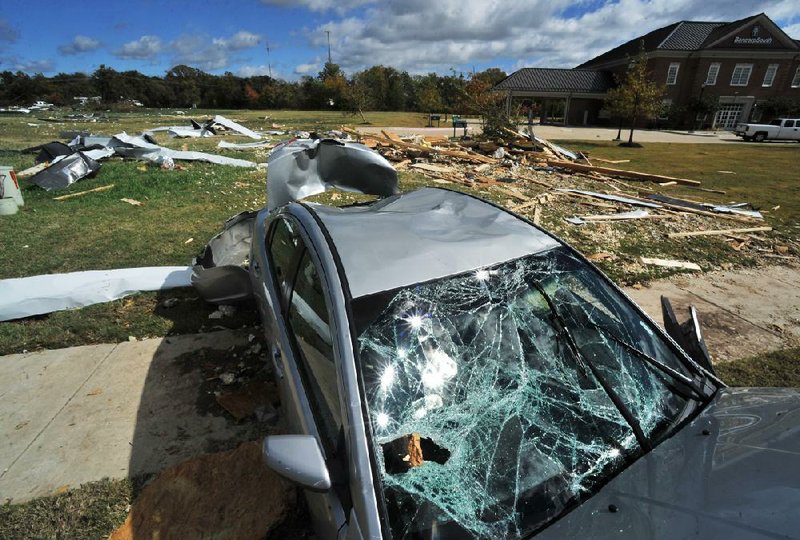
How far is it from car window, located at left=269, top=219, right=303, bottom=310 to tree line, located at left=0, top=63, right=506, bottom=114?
180ft

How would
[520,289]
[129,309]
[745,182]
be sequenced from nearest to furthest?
[520,289]
[129,309]
[745,182]

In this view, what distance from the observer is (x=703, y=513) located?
1306mm

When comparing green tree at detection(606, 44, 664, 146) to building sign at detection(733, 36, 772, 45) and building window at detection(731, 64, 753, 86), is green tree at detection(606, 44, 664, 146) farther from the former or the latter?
building sign at detection(733, 36, 772, 45)

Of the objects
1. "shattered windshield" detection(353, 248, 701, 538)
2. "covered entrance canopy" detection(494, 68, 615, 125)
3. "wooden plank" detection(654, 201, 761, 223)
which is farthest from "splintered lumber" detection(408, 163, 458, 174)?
"covered entrance canopy" detection(494, 68, 615, 125)

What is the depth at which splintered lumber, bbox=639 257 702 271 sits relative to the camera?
5.91 meters

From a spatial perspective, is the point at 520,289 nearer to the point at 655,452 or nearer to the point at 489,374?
the point at 489,374

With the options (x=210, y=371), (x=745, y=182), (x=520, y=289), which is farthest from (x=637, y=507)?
(x=745, y=182)

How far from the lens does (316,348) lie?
6.09ft

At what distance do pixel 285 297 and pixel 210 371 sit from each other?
1.57 metres

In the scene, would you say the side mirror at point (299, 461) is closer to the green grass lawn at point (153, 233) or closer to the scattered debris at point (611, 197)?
the green grass lawn at point (153, 233)

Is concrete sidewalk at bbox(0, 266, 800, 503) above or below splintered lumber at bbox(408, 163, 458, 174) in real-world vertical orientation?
below

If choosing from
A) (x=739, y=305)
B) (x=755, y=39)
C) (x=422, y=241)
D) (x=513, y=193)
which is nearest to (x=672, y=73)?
(x=755, y=39)

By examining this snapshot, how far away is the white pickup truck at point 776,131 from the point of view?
27969 millimetres

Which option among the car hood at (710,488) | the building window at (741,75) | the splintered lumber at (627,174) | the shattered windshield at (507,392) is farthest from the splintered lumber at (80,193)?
the building window at (741,75)
